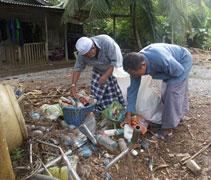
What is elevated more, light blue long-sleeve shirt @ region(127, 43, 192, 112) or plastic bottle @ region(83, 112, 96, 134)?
light blue long-sleeve shirt @ region(127, 43, 192, 112)

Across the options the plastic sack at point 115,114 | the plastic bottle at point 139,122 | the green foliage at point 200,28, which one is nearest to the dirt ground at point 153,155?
the plastic bottle at point 139,122

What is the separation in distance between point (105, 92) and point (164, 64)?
4.17 ft

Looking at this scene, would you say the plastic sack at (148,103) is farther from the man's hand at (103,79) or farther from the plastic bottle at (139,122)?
the man's hand at (103,79)

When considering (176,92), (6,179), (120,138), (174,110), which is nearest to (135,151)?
(120,138)

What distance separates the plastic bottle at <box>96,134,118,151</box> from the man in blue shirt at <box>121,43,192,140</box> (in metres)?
0.37

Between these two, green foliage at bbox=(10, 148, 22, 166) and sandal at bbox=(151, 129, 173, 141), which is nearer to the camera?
green foliage at bbox=(10, 148, 22, 166)

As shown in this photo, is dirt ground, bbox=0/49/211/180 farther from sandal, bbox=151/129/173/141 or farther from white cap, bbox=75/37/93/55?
white cap, bbox=75/37/93/55

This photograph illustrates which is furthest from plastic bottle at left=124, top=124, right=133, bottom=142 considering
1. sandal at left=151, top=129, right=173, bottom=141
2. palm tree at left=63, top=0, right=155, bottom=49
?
palm tree at left=63, top=0, right=155, bottom=49

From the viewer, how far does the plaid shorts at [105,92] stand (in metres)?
3.52

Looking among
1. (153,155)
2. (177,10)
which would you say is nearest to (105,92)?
(153,155)

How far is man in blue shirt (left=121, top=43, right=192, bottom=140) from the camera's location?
101 inches

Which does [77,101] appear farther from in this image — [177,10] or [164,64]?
[177,10]

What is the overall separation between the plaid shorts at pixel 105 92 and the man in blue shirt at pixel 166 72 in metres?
0.62

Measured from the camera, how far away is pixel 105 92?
3.58 m
